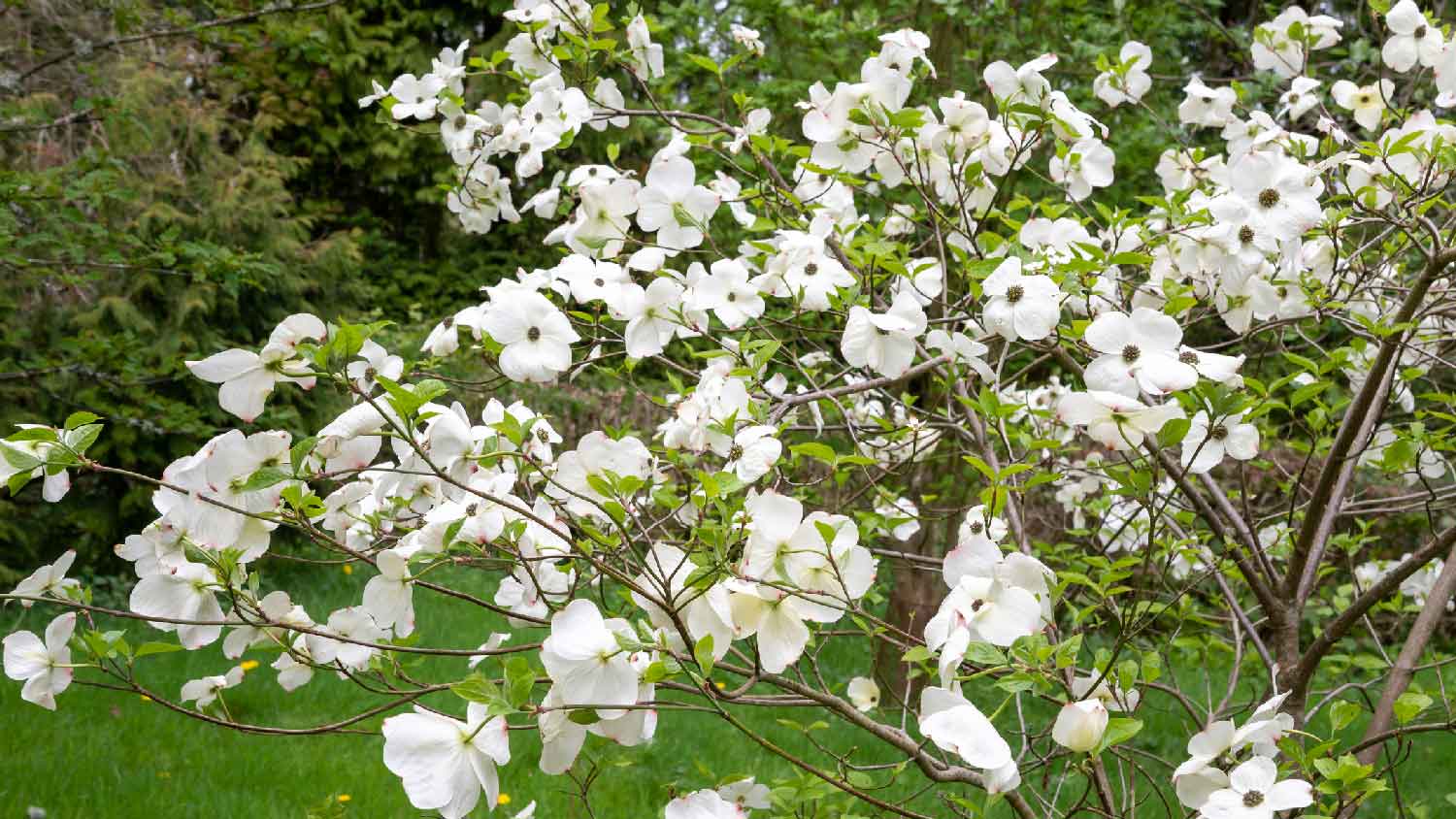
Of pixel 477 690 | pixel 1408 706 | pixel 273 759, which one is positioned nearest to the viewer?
pixel 477 690

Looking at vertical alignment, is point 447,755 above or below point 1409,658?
above

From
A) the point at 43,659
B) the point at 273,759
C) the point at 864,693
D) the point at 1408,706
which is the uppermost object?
the point at 1408,706

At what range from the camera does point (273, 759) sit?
3096mm

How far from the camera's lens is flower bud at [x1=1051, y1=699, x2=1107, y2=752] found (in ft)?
3.37

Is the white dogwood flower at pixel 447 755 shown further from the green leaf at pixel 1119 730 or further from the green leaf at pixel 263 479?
the green leaf at pixel 1119 730

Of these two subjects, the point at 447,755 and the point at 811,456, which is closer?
the point at 447,755

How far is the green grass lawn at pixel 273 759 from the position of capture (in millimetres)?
2795

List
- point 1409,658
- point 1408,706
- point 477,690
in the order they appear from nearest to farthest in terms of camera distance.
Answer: point 477,690
point 1408,706
point 1409,658

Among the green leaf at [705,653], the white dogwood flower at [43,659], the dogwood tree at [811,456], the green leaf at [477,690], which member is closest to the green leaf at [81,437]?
the dogwood tree at [811,456]

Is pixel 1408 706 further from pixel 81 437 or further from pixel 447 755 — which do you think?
pixel 81 437

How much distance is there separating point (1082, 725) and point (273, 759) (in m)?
2.65

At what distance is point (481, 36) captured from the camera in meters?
10.3

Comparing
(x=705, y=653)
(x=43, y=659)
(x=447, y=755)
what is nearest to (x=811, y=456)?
(x=705, y=653)

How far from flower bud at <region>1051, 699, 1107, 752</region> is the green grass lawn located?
54.7 inches
